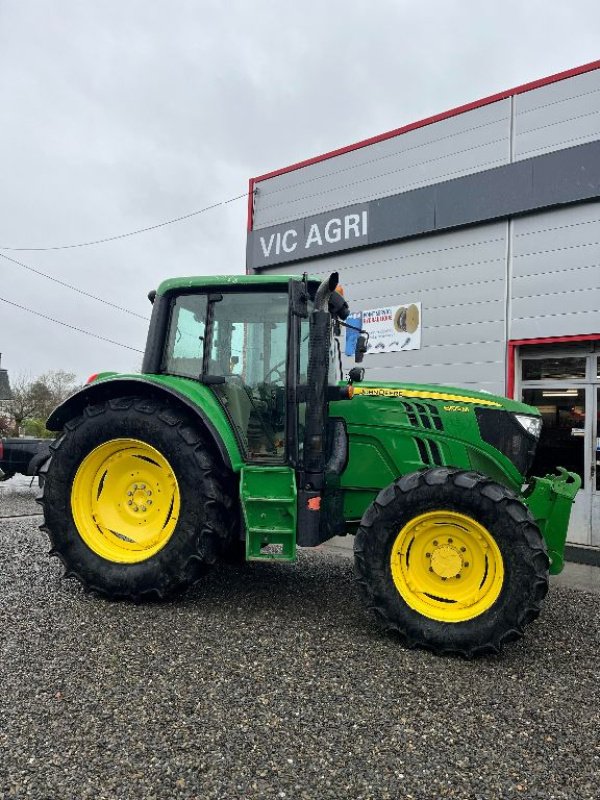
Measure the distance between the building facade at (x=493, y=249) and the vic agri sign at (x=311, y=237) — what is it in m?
0.03

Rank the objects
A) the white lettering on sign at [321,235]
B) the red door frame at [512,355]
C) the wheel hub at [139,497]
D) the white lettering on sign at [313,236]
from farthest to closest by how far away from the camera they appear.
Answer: the white lettering on sign at [313,236] → the white lettering on sign at [321,235] → the red door frame at [512,355] → the wheel hub at [139,497]

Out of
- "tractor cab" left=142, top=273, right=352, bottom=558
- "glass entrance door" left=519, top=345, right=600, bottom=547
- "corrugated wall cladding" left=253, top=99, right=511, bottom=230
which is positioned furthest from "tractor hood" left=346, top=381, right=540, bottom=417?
"corrugated wall cladding" left=253, top=99, right=511, bottom=230

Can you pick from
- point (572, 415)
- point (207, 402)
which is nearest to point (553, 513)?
point (207, 402)

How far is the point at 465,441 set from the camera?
381cm

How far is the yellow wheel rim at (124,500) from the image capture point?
3.86 metres

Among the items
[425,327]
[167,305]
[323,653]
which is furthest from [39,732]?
[425,327]

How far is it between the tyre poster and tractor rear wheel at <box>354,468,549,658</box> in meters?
5.16

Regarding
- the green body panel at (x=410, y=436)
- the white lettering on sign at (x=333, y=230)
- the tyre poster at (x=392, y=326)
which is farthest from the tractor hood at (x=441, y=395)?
the white lettering on sign at (x=333, y=230)

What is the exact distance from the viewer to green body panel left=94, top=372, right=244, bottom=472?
12.3 feet

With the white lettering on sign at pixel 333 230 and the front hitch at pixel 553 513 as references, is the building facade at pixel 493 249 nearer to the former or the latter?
the white lettering on sign at pixel 333 230

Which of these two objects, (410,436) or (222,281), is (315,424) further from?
(222,281)

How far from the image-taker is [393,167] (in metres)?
8.61

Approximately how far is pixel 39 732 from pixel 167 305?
2766mm

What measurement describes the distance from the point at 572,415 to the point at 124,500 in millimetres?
5775
